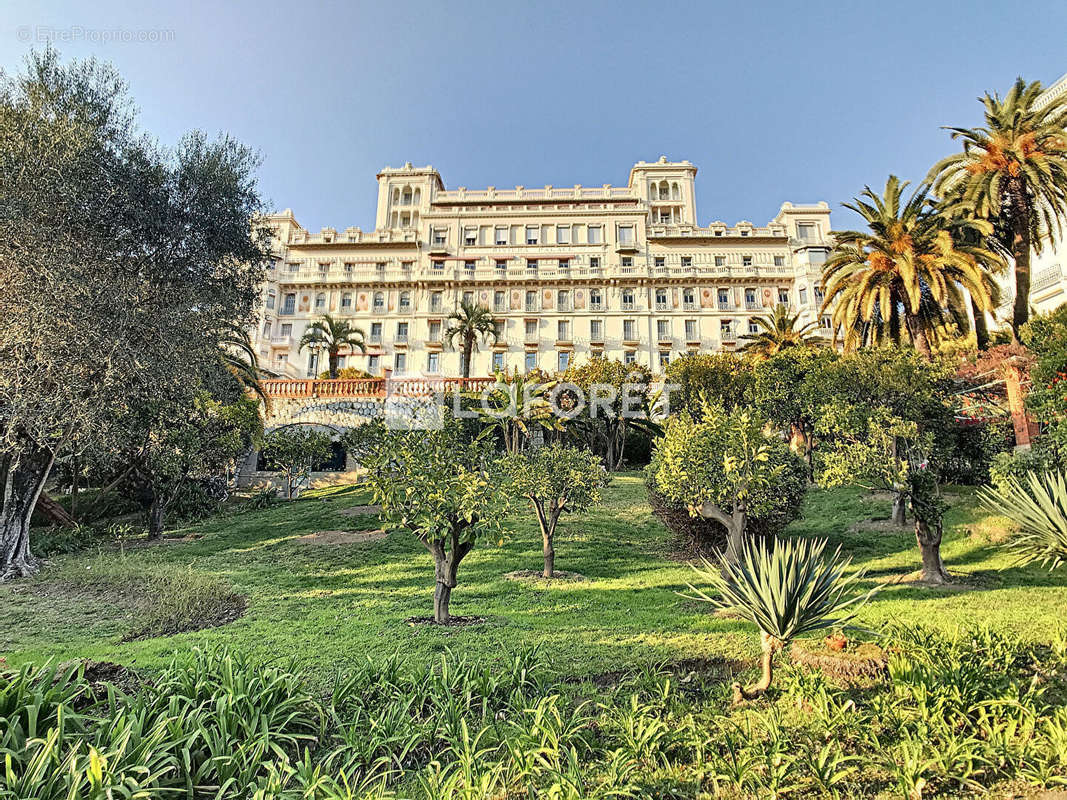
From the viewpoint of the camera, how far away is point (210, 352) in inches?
578

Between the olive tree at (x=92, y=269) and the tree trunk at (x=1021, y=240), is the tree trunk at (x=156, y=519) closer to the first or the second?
the olive tree at (x=92, y=269)

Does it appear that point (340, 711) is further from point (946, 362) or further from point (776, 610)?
point (946, 362)

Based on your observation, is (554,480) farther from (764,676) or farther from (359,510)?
(359,510)

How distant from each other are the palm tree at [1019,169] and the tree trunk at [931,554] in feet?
38.3

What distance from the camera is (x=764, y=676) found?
5.93 m

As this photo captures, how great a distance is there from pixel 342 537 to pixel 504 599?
752 centimetres

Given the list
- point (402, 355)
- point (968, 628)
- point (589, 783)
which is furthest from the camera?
point (402, 355)

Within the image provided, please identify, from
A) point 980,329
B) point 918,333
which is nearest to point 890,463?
point 918,333

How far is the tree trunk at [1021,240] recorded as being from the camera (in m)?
19.6

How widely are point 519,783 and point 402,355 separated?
49.0 meters

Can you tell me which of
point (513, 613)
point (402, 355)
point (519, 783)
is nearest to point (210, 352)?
point (513, 613)

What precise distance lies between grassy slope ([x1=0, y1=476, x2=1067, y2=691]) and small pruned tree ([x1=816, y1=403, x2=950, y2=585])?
1199mm

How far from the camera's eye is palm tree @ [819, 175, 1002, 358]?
19081 millimetres

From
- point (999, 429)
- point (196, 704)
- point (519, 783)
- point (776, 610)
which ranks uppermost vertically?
point (999, 429)
